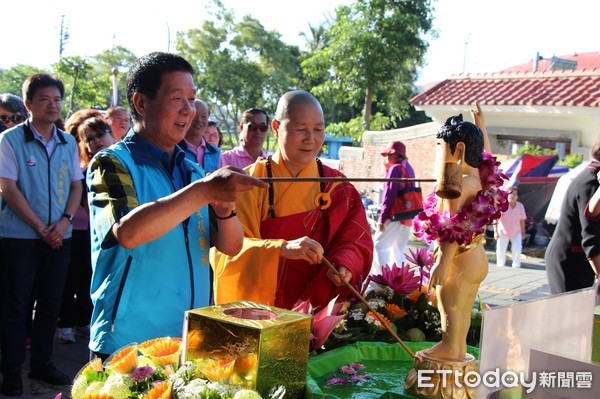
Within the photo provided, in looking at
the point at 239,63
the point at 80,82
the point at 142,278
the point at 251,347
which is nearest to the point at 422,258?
the point at 142,278

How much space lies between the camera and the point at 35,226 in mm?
A: 3553

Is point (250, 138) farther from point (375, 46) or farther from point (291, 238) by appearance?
point (375, 46)

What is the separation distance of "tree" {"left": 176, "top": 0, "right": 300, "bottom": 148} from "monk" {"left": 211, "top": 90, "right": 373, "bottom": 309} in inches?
897

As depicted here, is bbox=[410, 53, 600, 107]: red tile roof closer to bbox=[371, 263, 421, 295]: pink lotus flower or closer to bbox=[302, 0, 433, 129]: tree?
bbox=[302, 0, 433, 129]: tree

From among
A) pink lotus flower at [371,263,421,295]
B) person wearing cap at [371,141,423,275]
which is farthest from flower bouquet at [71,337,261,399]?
person wearing cap at [371,141,423,275]

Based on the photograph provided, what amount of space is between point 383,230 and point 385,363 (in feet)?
16.2

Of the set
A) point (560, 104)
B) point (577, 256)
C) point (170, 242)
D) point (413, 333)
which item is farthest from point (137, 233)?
point (560, 104)

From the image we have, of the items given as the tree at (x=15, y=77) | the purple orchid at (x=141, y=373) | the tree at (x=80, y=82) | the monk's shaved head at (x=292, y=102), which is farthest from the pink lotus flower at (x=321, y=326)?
the tree at (x=15, y=77)

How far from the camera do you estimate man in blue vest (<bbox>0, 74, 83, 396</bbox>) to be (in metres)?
3.53

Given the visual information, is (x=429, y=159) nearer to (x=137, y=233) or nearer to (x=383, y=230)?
(x=383, y=230)

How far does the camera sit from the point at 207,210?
1.98m

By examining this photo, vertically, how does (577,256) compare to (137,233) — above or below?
below

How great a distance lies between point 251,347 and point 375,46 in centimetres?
1548

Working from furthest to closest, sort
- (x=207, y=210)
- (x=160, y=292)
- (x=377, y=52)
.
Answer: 1. (x=377, y=52)
2. (x=207, y=210)
3. (x=160, y=292)
